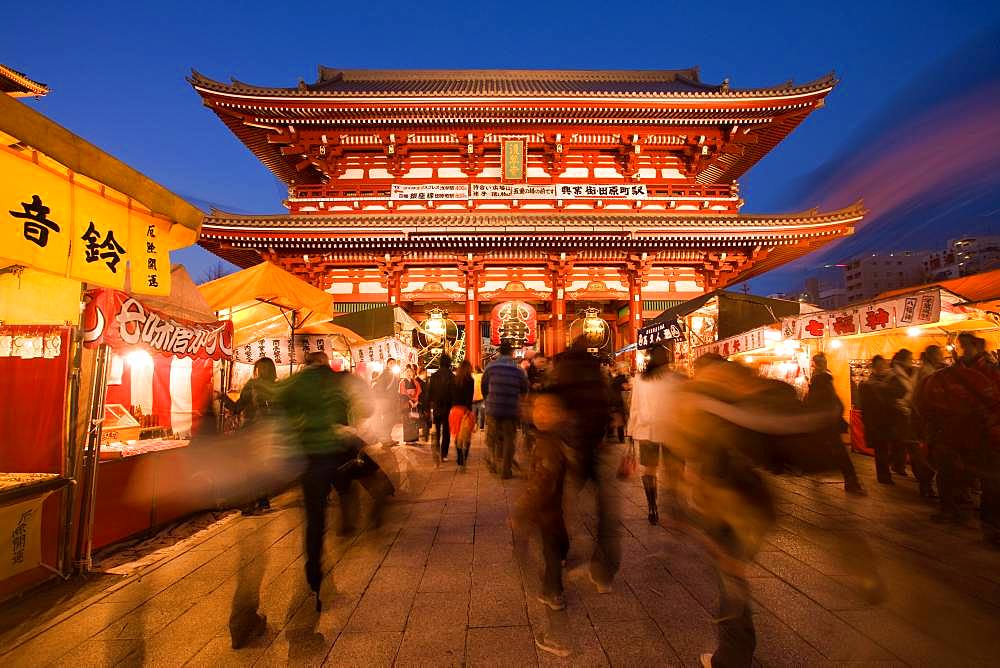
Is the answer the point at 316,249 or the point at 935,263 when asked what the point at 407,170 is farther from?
the point at 935,263

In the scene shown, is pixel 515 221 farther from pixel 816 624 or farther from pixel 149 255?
pixel 816 624

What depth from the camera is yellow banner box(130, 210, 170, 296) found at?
16.5 feet

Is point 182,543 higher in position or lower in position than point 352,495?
lower

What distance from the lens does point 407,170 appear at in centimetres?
1747

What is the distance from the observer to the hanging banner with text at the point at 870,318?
21.9 ft

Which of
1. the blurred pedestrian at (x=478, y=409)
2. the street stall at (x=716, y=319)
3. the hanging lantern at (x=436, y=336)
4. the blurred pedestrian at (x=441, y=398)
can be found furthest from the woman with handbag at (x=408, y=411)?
the street stall at (x=716, y=319)

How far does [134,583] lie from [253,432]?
2.07 meters

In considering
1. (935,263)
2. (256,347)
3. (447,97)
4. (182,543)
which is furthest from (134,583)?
(935,263)

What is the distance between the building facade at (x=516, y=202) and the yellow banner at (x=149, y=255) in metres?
9.59

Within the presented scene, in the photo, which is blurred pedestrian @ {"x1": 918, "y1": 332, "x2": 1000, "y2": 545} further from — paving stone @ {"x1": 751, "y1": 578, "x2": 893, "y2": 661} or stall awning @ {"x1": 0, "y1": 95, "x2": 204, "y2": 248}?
stall awning @ {"x1": 0, "y1": 95, "x2": 204, "y2": 248}

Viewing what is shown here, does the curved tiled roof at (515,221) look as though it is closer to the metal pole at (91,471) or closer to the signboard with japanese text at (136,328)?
the signboard with japanese text at (136,328)

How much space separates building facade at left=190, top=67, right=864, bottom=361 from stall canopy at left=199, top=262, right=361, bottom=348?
5.96 m

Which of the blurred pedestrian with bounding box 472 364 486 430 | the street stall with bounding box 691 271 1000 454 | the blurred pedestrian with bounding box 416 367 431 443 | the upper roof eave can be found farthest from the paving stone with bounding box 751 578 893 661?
the upper roof eave

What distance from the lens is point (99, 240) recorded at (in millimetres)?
4527
